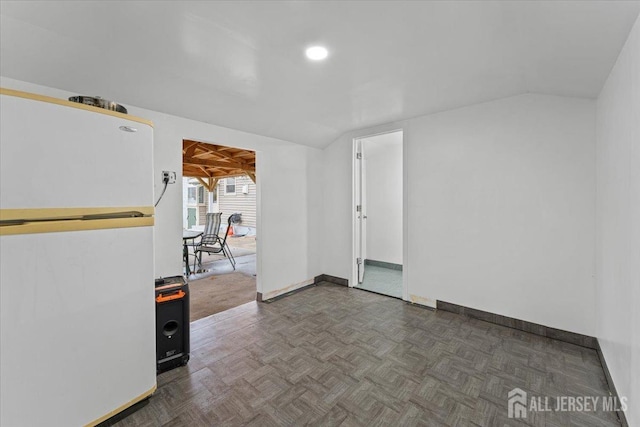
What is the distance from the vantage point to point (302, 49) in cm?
183

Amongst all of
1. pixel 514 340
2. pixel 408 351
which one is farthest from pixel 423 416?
pixel 514 340

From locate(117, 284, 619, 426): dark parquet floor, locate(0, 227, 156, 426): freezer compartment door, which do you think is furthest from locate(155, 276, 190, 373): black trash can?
locate(0, 227, 156, 426): freezer compartment door

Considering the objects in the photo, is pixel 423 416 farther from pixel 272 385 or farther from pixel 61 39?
pixel 61 39

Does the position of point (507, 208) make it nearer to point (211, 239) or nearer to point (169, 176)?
point (169, 176)

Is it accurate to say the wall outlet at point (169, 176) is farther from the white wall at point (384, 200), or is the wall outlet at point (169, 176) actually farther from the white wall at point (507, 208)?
the white wall at point (384, 200)

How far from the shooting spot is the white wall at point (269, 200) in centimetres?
249

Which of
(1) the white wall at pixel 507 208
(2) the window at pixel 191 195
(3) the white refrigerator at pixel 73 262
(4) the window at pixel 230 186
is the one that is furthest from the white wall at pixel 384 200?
(2) the window at pixel 191 195

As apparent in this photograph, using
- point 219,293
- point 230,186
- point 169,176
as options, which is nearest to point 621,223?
point 169,176

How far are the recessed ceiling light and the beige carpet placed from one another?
2905 millimetres

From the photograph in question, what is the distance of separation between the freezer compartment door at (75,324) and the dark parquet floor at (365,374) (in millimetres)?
328

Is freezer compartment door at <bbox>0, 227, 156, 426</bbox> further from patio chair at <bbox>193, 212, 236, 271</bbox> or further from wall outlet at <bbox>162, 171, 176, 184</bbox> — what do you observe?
patio chair at <bbox>193, 212, 236, 271</bbox>

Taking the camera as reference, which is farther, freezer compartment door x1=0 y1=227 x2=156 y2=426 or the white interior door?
the white interior door

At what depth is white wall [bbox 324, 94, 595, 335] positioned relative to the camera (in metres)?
2.34

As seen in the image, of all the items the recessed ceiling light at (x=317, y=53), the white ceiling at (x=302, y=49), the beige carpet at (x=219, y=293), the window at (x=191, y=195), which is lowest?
the beige carpet at (x=219, y=293)
